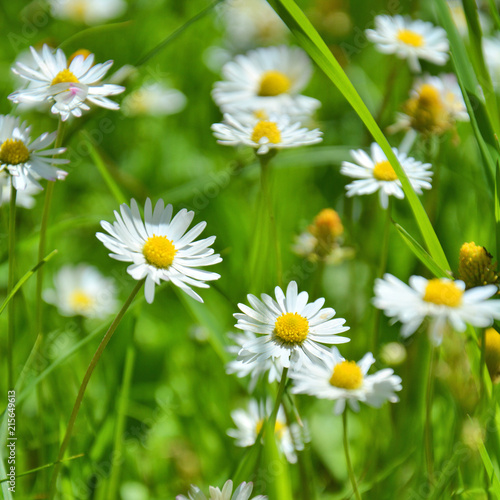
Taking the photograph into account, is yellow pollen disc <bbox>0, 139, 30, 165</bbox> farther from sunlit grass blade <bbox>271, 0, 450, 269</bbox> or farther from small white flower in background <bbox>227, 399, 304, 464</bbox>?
small white flower in background <bbox>227, 399, 304, 464</bbox>

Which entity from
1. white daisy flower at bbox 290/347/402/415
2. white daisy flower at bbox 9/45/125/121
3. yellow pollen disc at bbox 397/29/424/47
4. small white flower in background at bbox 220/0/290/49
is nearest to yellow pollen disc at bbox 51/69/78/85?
white daisy flower at bbox 9/45/125/121

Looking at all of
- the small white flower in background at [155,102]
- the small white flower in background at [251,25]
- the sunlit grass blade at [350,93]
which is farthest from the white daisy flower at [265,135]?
the small white flower in background at [251,25]

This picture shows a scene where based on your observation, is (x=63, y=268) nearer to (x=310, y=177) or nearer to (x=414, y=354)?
(x=310, y=177)

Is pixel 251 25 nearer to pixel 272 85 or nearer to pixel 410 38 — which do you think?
pixel 272 85

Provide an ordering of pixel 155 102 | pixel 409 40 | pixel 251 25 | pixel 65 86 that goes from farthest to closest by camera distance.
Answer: pixel 251 25
pixel 155 102
pixel 409 40
pixel 65 86

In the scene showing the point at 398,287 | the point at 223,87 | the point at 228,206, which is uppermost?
the point at 223,87

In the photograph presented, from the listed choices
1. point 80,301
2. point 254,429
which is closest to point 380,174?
point 254,429

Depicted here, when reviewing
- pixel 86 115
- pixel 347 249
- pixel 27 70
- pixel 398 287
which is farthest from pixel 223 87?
pixel 398 287

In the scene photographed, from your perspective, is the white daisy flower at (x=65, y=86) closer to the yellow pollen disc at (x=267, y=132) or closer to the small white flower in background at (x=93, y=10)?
the yellow pollen disc at (x=267, y=132)
